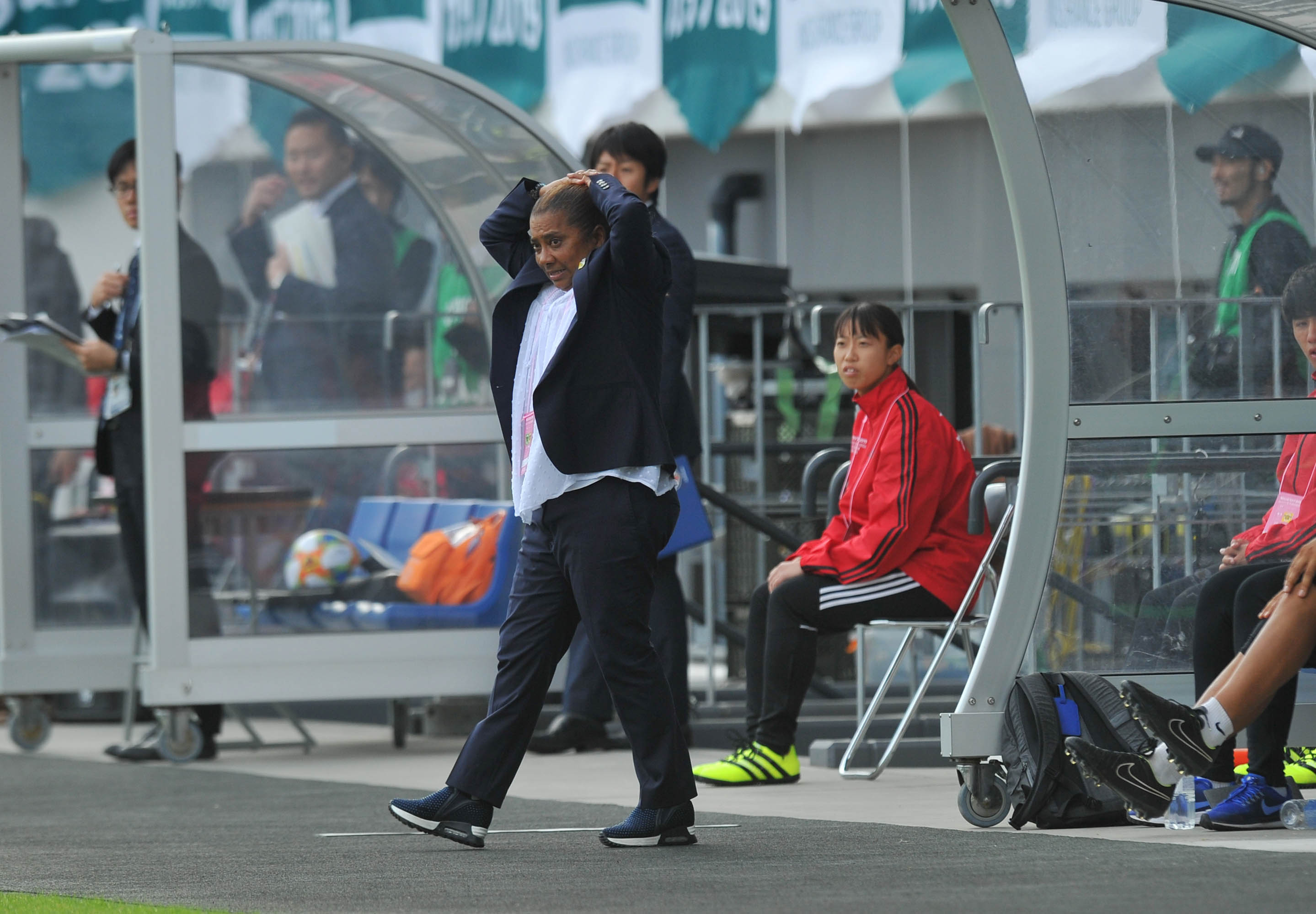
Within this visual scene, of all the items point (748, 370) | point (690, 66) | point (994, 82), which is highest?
point (690, 66)

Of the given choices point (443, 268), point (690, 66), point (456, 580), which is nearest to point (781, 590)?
point (456, 580)

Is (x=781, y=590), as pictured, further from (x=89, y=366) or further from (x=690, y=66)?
(x=690, y=66)

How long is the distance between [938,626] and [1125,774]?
1406 millimetres

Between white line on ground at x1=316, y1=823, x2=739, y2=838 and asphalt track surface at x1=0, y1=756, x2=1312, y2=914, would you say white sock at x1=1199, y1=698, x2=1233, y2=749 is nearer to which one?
asphalt track surface at x1=0, y1=756, x2=1312, y2=914

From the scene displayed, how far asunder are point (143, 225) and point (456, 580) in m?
1.72

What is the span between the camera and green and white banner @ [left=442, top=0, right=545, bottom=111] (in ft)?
43.3

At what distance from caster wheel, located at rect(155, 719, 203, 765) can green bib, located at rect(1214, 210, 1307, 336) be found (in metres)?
4.08

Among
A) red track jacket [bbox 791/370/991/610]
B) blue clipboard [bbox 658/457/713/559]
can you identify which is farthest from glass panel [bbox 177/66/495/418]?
red track jacket [bbox 791/370/991/610]

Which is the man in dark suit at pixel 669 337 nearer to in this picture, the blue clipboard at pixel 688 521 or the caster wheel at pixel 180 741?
the blue clipboard at pixel 688 521

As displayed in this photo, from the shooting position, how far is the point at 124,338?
24.8 ft

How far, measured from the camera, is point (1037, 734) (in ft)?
15.5

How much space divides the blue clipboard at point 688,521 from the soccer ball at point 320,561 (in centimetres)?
142

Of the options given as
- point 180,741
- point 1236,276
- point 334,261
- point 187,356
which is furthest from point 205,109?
point 1236,276

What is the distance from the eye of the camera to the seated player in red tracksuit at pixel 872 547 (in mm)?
5961
